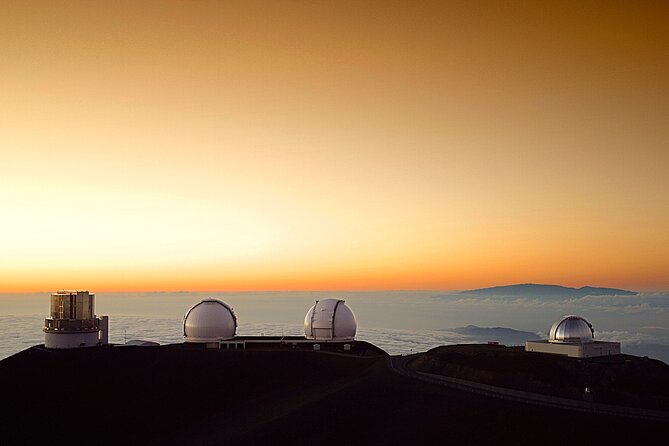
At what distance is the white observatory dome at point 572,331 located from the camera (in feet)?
179

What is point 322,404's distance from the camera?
42.4 metres

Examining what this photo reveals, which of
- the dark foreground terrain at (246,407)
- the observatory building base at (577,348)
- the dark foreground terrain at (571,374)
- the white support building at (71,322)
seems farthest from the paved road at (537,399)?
the white support building at (71,322)

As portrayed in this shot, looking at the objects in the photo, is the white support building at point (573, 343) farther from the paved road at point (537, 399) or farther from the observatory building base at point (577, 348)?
the paved road at point (537, 399)

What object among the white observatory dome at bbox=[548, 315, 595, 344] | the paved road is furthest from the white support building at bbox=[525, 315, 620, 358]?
the paved road

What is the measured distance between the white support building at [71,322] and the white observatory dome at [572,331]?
4180 cm

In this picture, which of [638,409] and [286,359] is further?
[286,359]

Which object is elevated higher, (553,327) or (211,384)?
(553,327)

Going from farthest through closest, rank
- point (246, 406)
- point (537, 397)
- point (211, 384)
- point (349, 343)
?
point (349, 343)
point (211, 384)
point (246, 406)
point (537, 397)

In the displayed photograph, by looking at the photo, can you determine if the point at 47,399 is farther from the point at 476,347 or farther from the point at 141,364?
the point at 476,347

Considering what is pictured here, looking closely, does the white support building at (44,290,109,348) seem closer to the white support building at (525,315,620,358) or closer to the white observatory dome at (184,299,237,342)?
the white observatory dome at (184,299,237,342)

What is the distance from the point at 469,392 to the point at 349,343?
88.1 ft

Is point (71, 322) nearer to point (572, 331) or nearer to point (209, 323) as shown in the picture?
point (209, 323)

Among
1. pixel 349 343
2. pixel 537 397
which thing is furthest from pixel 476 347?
pixel 537 397

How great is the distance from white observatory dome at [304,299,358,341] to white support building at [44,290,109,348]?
76.2 feet
